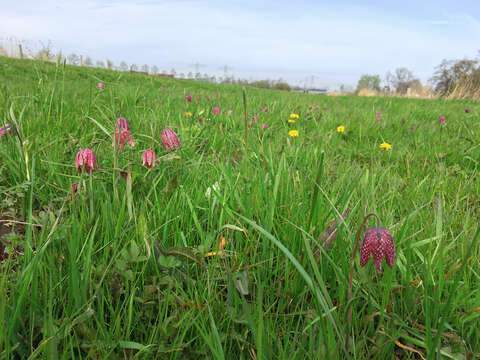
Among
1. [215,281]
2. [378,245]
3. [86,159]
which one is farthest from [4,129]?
[378,245]

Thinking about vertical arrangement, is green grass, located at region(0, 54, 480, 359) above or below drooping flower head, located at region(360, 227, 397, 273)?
below

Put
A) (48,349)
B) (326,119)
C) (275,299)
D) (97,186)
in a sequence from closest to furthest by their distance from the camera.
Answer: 1. (48,349)
2. (275,299)
3. (97,186)
4. (326,119)

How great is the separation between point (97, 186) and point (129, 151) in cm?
31

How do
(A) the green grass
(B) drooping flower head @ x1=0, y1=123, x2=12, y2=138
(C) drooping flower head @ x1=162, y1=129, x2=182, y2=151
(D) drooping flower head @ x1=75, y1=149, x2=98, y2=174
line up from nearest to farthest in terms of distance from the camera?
(A) the green grass
(D) drooping flower head @ x1=75, y1=149, x2=98, y2=174
(C) drooping flower head @ x1=162, y1=129, x2=182, y2=151
(B) drooping flower head @ x1=0, y1=123, x2=12, y2=138

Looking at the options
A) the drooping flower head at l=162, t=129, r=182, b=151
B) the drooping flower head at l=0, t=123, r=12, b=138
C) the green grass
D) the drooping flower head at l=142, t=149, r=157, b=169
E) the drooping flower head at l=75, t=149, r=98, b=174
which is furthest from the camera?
the drooping flower head at l=0, t=123, r=12, b=138

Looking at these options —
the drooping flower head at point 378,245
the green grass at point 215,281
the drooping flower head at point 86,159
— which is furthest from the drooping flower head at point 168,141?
the drooping flower head at point 378,245

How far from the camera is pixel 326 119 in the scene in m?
3.31

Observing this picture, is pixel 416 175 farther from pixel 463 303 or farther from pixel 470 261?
pixel 463 303

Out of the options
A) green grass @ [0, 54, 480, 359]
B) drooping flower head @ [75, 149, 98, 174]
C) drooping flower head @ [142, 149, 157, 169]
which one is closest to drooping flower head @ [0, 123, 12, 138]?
green grass @ [0, 54, 480, 359]

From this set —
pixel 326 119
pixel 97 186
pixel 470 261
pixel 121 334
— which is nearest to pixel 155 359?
pixel 121 334

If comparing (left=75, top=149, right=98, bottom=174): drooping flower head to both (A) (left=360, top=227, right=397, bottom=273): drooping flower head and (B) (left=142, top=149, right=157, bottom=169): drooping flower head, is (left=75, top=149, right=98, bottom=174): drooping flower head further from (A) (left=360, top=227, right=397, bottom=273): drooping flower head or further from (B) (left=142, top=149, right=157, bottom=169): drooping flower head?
(A) (left=360, top=227, right=397, bottom=273): drooping flower head

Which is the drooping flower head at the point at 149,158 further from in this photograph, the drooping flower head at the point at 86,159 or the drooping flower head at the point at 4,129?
the drooping flower head at the point at 4,129

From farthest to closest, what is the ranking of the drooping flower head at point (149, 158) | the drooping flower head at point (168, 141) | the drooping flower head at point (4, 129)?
the drooping flower head at point (4, 129), the drooping flower head at point (168, 141), the drooping flower head at point (149, 158)

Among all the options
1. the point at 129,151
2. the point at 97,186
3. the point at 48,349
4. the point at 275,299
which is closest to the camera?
the point at 48,349
